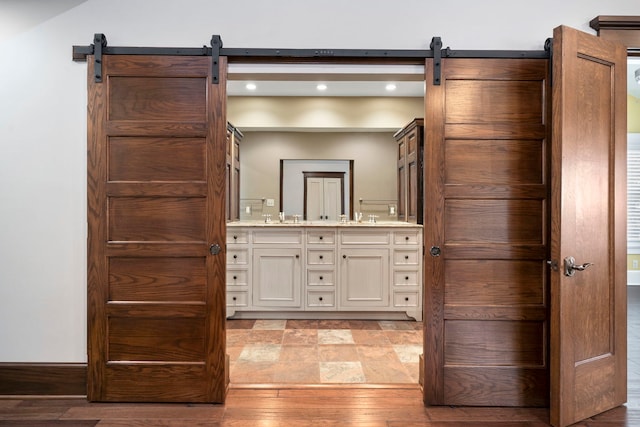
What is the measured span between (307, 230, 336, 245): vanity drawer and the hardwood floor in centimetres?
190

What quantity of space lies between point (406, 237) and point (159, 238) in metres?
2.65

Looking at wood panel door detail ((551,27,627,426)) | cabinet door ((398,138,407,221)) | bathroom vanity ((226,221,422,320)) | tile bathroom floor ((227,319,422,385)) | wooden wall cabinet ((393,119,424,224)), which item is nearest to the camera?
wood panel door detail ((551,27,627,426))

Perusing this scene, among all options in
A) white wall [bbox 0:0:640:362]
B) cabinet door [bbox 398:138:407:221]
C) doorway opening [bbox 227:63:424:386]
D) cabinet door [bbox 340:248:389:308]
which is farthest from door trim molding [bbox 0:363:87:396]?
cabinet door [bbox 398:138:407:221]

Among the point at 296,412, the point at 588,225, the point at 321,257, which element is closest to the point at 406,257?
the point at 321,257

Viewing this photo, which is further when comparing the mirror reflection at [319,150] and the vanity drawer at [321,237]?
the mirror reflection at [319,150]

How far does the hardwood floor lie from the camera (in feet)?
7.29

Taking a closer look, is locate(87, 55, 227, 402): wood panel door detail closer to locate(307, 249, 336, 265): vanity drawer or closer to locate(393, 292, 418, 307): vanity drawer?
locate(307, 249, 336, 265): vanity drawer

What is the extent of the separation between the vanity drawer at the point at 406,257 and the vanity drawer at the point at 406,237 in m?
0.08

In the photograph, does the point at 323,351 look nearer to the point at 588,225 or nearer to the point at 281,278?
the point at 281,278

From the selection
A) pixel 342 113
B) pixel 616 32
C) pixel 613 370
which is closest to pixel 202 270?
pixel 613 370

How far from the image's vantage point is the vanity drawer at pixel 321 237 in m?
4.34

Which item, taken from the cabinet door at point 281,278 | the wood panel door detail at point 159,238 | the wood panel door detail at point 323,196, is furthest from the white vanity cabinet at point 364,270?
the wood panel door detail at point 159,238

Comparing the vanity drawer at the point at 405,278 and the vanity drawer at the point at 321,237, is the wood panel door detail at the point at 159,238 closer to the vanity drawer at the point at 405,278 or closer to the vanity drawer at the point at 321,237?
the vanity drawer at the point at 321,237

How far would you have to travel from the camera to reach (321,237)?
4344mm
